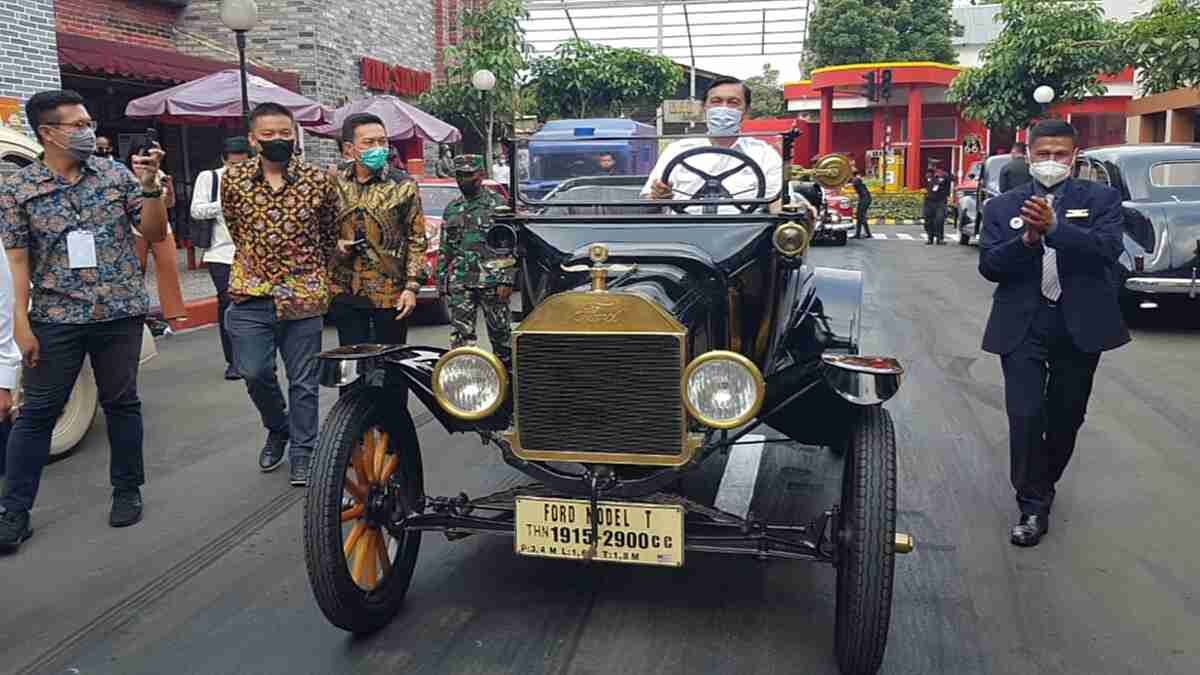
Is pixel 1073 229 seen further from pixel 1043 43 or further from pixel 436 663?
pixel 1043 43

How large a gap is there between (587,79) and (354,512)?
2483 cm

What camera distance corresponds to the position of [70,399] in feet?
20.2

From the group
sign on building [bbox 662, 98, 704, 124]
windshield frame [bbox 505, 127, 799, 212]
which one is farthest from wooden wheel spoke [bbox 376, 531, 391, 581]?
sign on building [bbox 662, 98, 704, 124]

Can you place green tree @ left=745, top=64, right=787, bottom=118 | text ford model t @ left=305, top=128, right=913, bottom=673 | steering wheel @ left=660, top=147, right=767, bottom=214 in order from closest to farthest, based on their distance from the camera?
text ford model t @ left=305, top=128, right=913, bottom=673 < steering wheel @ left=660, top=147, right=767, bottom=214 < green tree @ left=745, top=64, right=787, bottom=118

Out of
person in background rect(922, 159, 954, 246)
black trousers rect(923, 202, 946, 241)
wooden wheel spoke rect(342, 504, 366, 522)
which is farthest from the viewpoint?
black trousers rect(923, 202, 946, 241)

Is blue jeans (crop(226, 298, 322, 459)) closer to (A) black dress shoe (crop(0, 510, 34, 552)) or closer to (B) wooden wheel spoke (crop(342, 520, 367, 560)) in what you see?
(A) black dress shoe (crop(0, 510, 34, 552))

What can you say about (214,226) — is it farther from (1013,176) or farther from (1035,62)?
(1035,62)

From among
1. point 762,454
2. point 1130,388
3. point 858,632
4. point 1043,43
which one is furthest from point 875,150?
point 858,632

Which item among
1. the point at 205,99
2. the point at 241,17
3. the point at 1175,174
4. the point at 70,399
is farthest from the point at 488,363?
the point at 205,99

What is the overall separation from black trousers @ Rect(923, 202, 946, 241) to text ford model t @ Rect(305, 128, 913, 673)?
17993 mm

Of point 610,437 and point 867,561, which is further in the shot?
point 610,437

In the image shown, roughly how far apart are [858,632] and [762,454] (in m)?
2.71

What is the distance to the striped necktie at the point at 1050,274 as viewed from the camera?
177 inches

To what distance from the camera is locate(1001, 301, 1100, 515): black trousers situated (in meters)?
4.54
